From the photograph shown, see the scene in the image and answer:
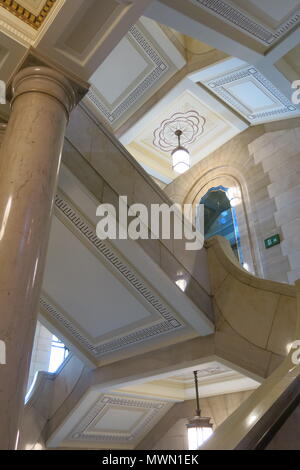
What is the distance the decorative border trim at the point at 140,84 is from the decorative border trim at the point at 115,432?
20.7ft

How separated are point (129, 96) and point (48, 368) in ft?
25.8

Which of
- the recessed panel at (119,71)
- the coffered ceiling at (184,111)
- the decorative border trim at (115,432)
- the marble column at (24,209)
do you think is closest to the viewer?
the marble column at (24,209)

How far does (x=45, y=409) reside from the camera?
6777 mm

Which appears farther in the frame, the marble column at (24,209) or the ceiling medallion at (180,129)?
the ceiling medallion at (180,129)

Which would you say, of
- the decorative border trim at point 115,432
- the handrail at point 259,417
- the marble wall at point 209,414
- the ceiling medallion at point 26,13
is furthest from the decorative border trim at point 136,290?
the handrail at point 259,417

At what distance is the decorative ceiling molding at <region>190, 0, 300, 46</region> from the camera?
5.51m

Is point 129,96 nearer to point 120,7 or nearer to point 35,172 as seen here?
point 120,7

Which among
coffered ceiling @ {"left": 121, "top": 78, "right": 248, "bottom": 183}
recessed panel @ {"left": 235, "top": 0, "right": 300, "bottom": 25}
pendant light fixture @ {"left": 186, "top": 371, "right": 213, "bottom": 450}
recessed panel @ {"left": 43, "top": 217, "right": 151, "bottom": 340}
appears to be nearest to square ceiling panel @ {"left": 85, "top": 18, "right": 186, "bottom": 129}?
coffered ceiling @ {"left": 121, "top": 78, "right": 248, "bottom": 183}

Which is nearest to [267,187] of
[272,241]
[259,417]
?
[272,241]

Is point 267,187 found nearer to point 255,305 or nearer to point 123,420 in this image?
point 255,305

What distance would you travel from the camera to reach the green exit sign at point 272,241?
738 cm

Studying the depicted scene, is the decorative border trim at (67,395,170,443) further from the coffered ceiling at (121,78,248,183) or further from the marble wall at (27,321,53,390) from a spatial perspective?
the coffered ceiling at (121,78,248,183)

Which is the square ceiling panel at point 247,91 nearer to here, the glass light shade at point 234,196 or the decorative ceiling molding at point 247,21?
the decorative ceiling molding at point 247,21
